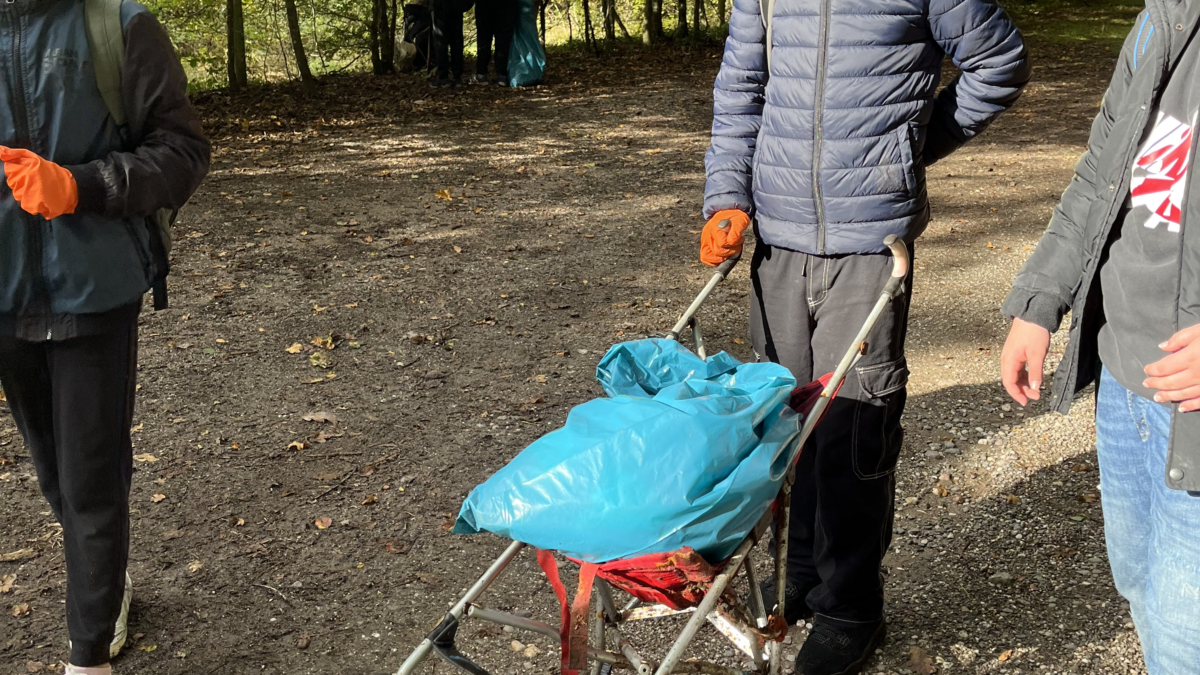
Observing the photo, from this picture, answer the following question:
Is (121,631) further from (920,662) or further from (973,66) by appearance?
(973,66)

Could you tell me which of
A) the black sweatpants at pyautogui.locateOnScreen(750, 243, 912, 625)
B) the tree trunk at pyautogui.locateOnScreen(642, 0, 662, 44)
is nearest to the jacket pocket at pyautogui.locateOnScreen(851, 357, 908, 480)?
the black sweatpants at pyautogui.locateOnScreen(750, 243, 912, 625)

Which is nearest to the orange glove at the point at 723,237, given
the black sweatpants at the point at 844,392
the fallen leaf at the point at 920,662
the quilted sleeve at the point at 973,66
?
the black sweatpants at the point at 844,392

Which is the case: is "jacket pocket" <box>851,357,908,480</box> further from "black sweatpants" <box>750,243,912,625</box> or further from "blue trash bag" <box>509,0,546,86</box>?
"blue trash bag" <box>509,0,546,86</box>

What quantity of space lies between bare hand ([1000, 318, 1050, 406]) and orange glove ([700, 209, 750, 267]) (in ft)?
3.18

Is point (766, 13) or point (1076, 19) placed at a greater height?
point (1076, 19)

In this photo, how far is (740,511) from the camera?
2141 mm

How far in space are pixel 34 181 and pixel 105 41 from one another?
0.43m

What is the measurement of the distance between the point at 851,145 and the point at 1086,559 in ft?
6.42

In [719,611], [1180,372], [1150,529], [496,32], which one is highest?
[496,32]

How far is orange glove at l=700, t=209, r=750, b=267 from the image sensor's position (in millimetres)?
2994

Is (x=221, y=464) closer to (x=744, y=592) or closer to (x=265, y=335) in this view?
(x=265, y=335)

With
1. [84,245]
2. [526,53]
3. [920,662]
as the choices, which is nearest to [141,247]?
[84,245]

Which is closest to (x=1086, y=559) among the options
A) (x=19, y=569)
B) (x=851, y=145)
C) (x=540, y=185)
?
(x=851, y=145)

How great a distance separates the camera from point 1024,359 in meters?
2.19
